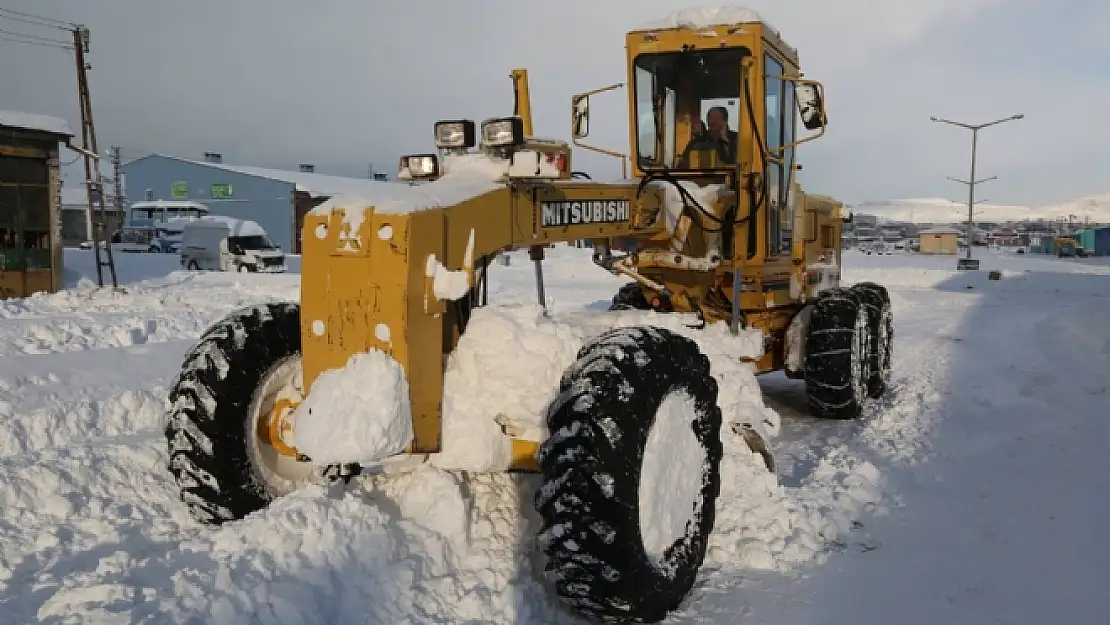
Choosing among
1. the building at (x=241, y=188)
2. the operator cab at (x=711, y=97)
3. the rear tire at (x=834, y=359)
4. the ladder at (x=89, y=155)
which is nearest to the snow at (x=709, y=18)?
the operator cab at (x=711, y=97)

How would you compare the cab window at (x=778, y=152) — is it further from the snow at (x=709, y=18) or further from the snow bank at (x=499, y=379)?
the snow bank at (x=499, y=379)

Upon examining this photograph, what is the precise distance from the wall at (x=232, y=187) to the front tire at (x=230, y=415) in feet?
144

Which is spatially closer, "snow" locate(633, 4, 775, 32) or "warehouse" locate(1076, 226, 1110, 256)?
"snow" locate(633, 4, 775, 32)

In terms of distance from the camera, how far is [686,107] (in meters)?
7.32

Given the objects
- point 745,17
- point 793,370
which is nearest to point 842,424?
point 793,370

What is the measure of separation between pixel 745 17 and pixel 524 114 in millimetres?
2098

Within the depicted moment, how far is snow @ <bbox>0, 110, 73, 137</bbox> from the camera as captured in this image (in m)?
16.4

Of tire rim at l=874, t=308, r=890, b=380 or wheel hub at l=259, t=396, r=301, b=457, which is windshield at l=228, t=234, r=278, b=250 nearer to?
tire rim at l=874, t=308, r=890, b=380

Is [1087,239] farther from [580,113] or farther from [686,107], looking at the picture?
[580,113]

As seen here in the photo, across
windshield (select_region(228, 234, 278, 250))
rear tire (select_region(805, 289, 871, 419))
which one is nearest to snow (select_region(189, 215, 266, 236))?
windshield (select_region(228, 234, 278, 250))

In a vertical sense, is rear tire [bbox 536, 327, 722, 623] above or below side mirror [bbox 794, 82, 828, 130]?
below

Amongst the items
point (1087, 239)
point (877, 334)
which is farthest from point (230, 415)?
point (1087, 239)

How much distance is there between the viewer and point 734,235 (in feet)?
22.8

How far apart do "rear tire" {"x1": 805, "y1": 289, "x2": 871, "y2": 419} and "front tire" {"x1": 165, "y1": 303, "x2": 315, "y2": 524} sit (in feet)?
15.3
